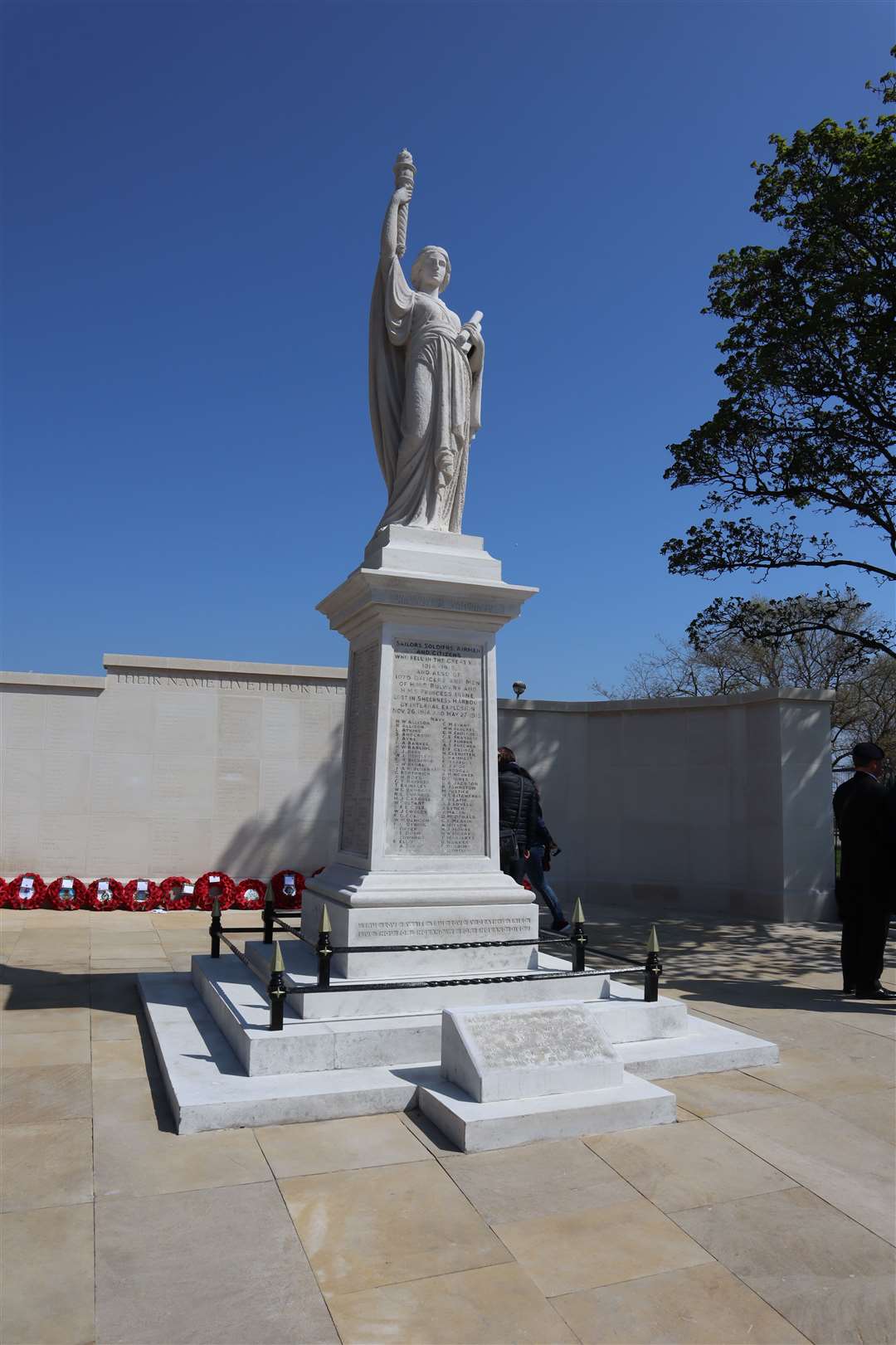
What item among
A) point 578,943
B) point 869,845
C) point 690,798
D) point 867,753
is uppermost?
point 867,753

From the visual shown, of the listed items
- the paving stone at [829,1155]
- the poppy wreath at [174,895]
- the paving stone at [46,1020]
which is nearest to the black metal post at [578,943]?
the paving stone at [829,1155]

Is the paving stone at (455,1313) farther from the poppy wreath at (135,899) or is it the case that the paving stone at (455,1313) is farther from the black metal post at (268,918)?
the poppy wreath at (135,899)

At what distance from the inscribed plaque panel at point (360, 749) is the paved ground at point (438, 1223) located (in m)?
2.01

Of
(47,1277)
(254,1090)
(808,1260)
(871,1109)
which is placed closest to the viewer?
(47,1277)

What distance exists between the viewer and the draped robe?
23.4ft

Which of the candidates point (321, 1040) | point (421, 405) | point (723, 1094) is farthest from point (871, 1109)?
point (421, 405)

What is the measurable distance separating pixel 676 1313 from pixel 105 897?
9821 mm

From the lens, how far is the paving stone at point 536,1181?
3723 mm

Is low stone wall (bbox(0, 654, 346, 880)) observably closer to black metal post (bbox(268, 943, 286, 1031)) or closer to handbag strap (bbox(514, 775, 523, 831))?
handbag strap (bbox(514, 775, 523, 831))

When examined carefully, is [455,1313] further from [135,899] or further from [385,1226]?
[135,899]

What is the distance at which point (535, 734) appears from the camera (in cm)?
1417

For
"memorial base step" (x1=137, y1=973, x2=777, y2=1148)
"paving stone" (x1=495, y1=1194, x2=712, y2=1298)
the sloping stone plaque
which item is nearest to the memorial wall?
"memorial base step" (x1=137, y1=973, x2=777, y2=1148)

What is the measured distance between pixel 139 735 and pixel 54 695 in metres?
1.19

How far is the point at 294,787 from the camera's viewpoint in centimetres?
1305
